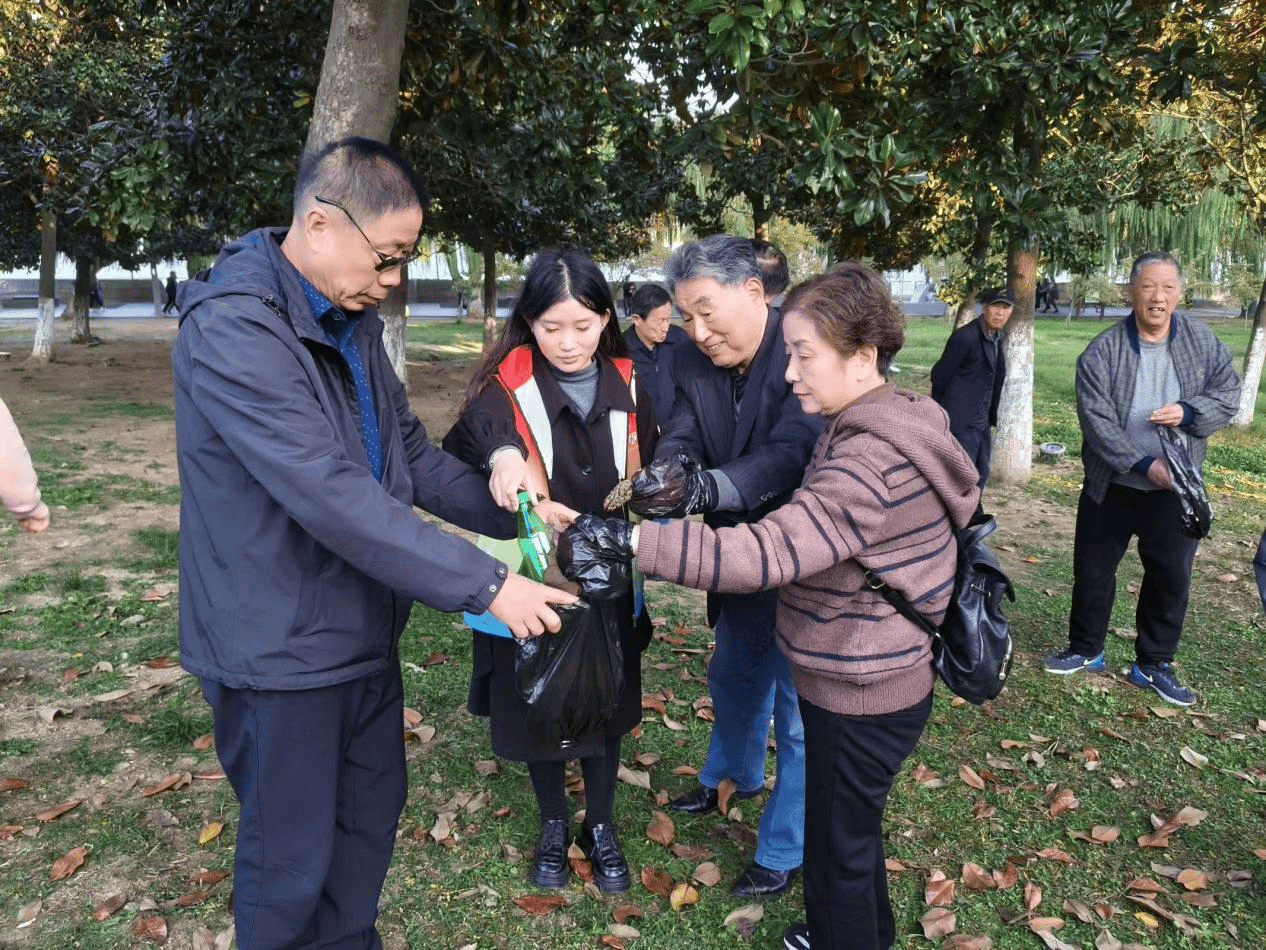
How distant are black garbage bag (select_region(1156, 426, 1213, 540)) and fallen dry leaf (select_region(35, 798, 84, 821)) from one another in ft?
16.2

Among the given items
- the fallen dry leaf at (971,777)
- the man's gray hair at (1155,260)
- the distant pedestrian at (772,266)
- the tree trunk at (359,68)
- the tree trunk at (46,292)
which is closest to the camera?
the fallen dry leaf at (971,777)

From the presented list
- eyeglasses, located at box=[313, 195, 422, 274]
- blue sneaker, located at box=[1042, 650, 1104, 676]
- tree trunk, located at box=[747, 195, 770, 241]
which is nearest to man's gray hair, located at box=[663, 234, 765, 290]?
eyeglasses, located at box=[313, 195, 422, 274]

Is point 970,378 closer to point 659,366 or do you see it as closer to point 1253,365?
point 659,366

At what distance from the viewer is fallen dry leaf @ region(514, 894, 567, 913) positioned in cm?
320

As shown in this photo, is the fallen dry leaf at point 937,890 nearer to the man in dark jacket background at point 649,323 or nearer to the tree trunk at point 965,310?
the man in dark jacket background at point 649,323

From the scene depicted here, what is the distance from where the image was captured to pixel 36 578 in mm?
6145

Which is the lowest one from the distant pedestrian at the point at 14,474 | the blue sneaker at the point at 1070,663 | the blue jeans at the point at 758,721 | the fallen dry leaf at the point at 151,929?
the fallen dry leaf at the point at 151,929

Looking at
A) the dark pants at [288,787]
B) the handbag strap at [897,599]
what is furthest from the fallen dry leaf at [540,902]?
the handbag strap at [897,599]

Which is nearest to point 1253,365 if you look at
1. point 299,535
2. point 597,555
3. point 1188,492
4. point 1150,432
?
point 1150,432

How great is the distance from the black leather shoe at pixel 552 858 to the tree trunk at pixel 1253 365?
1339 cm

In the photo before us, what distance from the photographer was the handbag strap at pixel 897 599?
2.35 meters

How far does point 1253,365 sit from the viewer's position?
44.9ft

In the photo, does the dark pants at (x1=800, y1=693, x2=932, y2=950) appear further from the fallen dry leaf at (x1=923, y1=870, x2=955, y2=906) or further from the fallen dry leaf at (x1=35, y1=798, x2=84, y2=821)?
the fallen dry leaf at (x1=35, y1=798, x2=84, y2=821)

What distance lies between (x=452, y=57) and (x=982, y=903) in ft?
21.9
